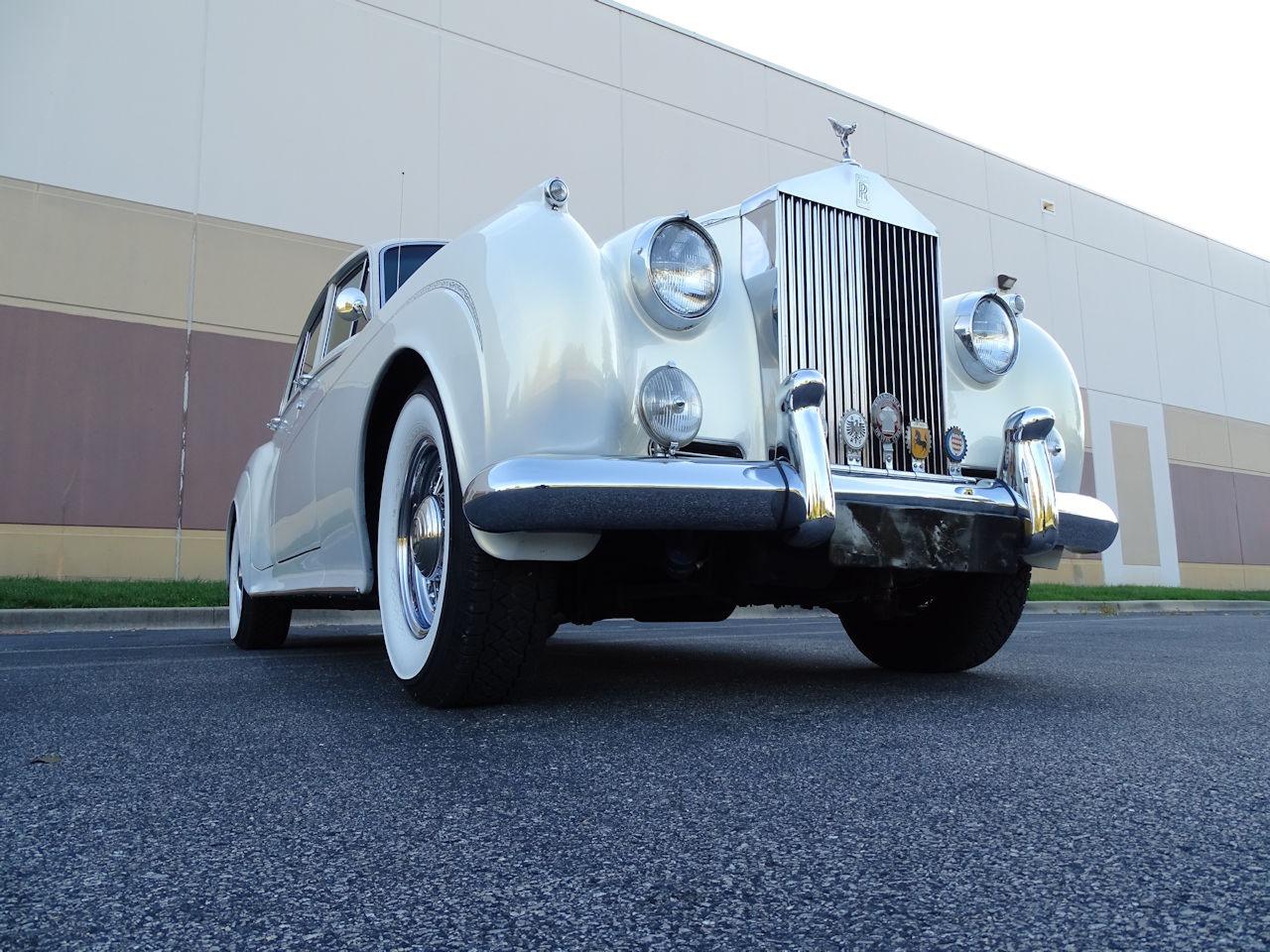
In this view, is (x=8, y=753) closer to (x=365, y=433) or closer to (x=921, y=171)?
(x=365, y=433)

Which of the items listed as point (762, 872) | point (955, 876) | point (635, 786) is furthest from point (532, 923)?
point (635, 786)

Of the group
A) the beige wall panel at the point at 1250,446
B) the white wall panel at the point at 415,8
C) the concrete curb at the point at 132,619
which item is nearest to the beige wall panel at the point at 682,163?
the white wall panel at the point at 415,8

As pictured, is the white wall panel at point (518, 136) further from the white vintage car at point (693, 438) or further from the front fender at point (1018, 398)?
the front fender at point (1018, 398)

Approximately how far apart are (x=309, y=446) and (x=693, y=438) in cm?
201

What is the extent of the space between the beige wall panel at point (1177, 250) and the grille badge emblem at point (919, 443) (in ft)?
67.6

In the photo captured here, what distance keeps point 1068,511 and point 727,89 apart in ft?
42.7

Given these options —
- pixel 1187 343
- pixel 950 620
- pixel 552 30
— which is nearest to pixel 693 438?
pixel 950 620

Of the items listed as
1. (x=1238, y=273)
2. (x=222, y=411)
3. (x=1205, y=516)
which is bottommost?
(x=1205, y=516)

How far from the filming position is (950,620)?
3.25 m

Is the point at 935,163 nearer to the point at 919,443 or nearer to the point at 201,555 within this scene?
the point at 201,555

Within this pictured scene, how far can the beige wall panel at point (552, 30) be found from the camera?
12.1 meters

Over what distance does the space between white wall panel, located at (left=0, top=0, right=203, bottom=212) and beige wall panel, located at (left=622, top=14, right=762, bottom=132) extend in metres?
5.79

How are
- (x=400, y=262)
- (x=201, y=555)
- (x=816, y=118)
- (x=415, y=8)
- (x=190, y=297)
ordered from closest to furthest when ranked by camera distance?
(x=400, y=262)
(x=201, y=555)
(x=190, y=297)
(x=415, y=8)
(x=816, y=118)

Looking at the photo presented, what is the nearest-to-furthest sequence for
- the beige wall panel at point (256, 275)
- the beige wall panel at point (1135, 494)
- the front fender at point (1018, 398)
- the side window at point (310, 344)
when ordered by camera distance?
the front fender at point (1018, 398), the side window at point (310, 344), the beige wall panel at point (256, 275), the beige wall panel at point (1135, 494)
